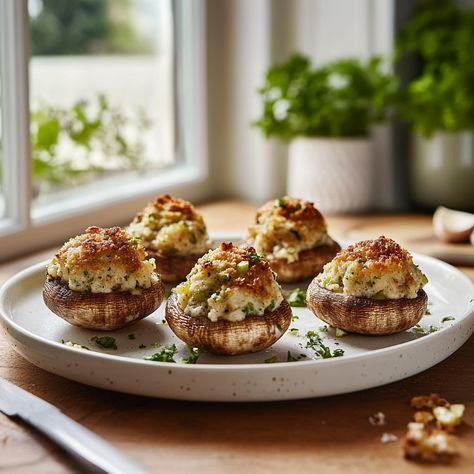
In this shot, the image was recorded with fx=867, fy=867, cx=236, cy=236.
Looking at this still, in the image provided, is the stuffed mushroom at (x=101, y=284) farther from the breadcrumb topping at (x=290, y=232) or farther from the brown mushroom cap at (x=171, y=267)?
the breadcrumb topping at (x=290, y=232)

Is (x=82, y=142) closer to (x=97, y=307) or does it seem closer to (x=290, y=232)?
(x=290, y=232)

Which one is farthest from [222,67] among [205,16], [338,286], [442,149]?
[338,286]

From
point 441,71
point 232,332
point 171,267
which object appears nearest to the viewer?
point 232,332

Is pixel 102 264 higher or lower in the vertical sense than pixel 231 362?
higher

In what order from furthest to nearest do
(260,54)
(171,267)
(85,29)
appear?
(260,54) < (85,29) < (171,267)

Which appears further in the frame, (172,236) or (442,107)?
(442,107)

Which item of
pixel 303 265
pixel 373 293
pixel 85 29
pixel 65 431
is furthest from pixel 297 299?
pixel 85 29

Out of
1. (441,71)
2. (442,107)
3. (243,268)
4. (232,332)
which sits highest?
(441,71)
